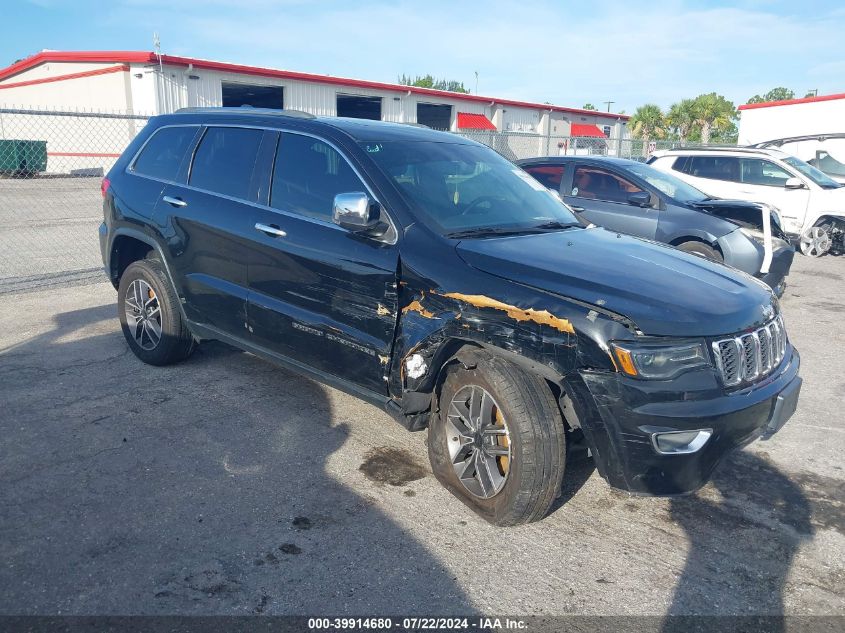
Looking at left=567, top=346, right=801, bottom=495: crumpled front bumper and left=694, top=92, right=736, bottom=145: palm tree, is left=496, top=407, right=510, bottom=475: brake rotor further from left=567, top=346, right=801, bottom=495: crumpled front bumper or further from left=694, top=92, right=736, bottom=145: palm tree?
left=694, top=92, right=736, bottom=145: palm tree

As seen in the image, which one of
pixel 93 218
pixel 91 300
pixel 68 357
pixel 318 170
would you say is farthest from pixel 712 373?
pixel 93 218

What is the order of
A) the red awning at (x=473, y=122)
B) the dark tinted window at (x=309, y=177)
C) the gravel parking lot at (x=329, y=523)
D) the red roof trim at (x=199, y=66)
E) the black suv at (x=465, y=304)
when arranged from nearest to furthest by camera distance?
1. the gravel parking lot at (x=329, y=523)
2. the black suv at (x=465, y=304)
3. the dark tinted window at (x=309, y=177)
4. the red roof trim at (x=199, y=66)
5. the red awning at (x=473, y=122)

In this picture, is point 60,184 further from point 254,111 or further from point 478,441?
point 478,441

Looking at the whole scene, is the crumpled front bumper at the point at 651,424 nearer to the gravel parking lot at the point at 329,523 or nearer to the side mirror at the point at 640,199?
the gravel parking lot at the point at 329,523

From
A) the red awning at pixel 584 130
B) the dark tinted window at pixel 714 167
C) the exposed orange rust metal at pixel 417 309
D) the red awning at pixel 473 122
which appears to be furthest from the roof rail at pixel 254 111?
the red awning at pixel 584 130

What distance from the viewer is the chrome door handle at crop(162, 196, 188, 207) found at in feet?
15.8

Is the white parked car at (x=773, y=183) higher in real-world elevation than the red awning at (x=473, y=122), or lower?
lower

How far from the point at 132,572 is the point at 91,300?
5.50m

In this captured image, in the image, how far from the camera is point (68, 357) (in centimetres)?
564

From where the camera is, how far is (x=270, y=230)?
4.18m

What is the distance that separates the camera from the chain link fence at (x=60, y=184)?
909cm

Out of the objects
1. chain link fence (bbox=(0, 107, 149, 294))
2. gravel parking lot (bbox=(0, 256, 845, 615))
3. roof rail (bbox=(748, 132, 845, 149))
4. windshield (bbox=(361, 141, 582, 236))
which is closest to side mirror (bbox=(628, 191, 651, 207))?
gravel parking lot (bbox=(0, 256, 845, 615))

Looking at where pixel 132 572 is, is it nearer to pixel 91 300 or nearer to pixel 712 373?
pixel 712 373

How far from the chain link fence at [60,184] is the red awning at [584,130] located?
15.2 feet
